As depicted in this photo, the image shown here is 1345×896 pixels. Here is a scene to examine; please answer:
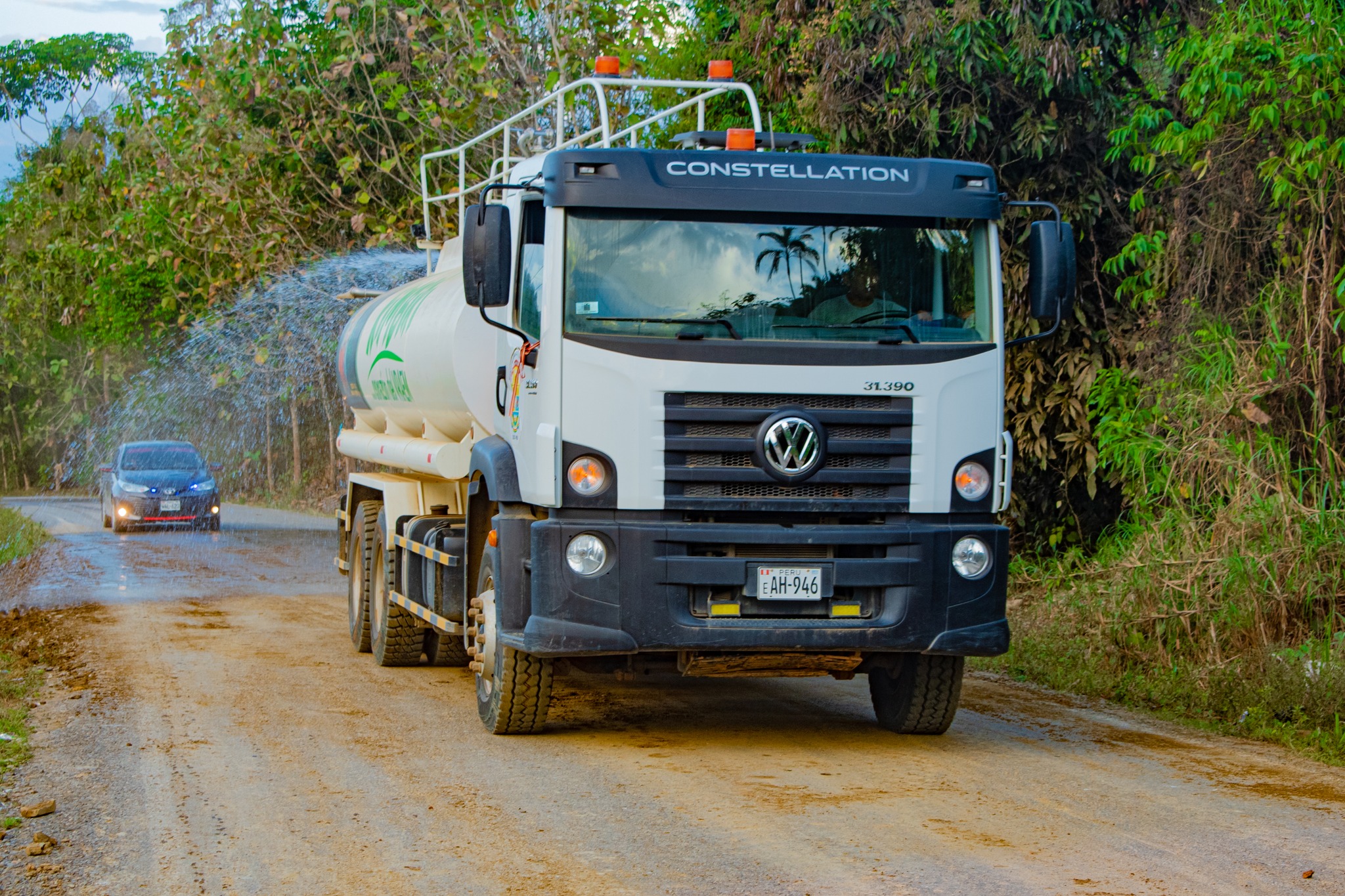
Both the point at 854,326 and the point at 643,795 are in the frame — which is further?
the point at 854,326

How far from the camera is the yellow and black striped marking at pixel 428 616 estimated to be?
934cm

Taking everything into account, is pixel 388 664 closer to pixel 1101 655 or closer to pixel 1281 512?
pixel 1101 655

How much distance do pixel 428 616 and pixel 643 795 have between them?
11.0ft

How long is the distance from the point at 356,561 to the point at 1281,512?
6.85 metres

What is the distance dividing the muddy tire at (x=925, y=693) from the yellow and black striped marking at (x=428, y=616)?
2642 mm

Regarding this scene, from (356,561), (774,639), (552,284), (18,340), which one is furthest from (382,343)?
(18,340)

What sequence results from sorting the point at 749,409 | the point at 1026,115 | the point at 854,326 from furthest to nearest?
the point at 1026,115 < the point at 854,326 < the point at 749,409

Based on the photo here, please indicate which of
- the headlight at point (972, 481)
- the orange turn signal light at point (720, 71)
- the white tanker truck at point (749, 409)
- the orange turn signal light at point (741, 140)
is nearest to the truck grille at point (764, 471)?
the white tanker truck at point (749, 409)

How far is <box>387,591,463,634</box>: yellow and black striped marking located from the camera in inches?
368

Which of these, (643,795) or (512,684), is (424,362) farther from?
(643,795)

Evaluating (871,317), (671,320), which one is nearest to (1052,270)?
(871,317)

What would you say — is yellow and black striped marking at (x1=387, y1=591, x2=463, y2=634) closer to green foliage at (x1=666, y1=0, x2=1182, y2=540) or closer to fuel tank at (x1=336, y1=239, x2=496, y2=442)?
fuel tank at (x1=336, y1=239, x2=496, y2=442)

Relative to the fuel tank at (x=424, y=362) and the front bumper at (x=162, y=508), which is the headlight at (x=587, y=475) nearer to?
the fuel tank at (x=424, y=362)

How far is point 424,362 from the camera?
10.5 meters
